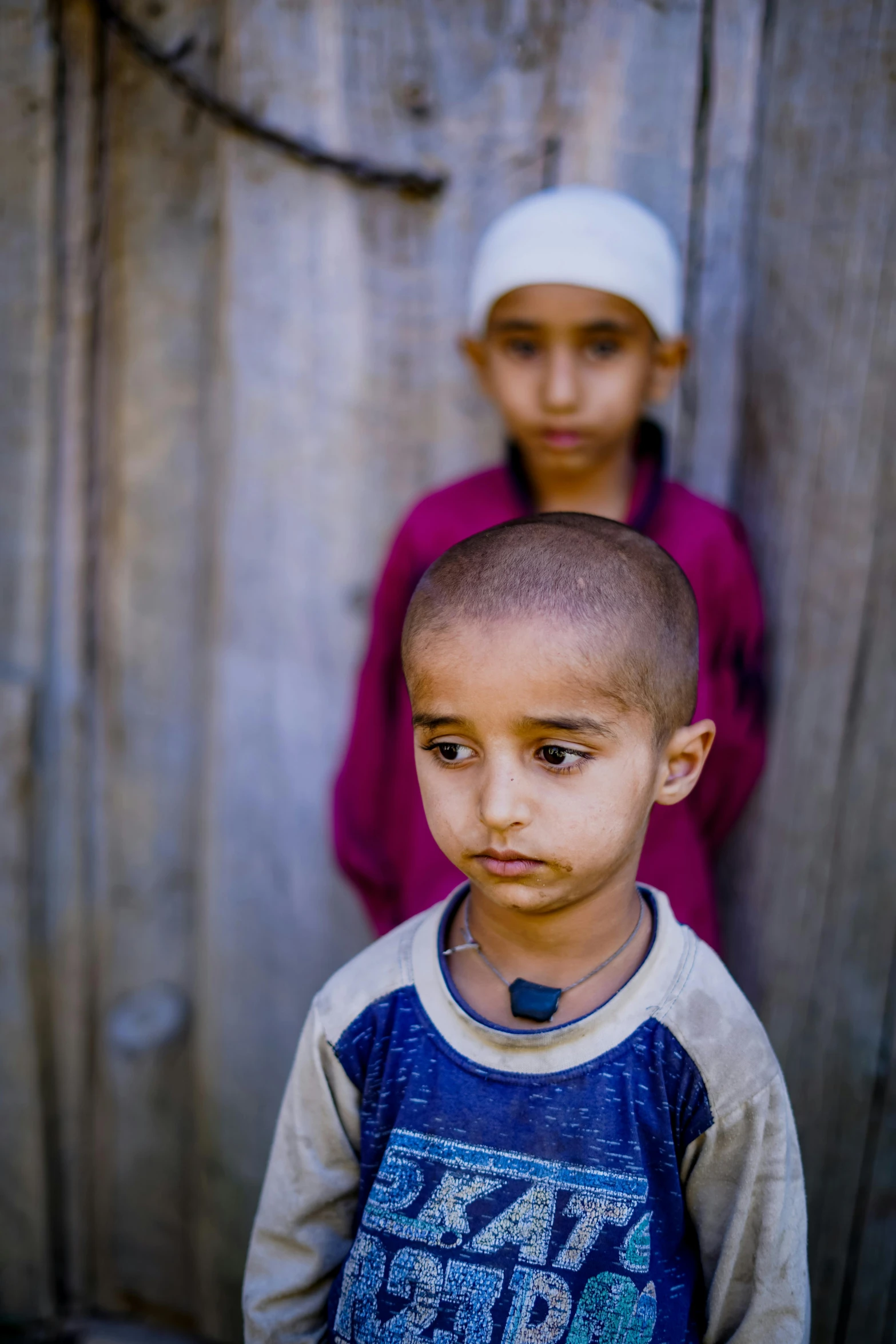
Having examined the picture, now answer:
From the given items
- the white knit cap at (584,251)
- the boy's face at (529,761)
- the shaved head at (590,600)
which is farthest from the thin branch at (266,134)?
the boy's face at (529,761)

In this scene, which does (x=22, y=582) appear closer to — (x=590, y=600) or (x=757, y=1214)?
(x=590, y=600)

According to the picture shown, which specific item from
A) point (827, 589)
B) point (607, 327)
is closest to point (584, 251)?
point (607, 327)

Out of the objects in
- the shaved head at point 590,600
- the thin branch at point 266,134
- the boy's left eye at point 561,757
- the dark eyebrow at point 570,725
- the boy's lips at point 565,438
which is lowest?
the boy's left eye at point 561,757

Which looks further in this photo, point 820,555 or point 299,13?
point 299,13

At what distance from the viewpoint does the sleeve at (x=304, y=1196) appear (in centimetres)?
115

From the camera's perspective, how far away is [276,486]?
5.85 feet

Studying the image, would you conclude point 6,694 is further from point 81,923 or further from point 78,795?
point 81,923

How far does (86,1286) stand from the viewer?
80.4 inches

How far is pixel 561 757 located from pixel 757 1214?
471mm

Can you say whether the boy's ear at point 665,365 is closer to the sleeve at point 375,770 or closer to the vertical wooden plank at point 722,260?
the vertical wooden plank at point 722,260

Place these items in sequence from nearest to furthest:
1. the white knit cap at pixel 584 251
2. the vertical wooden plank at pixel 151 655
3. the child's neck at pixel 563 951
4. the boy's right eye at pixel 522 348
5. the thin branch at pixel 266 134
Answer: the child's neck at pixel 563 951 < the white knit cap at pixel 584 251 < the boy's right eye at pixel 522 348 < the thin branch at pixel 266 134 < the vertical wooden plank at pixel 151 655

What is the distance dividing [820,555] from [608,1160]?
883mm

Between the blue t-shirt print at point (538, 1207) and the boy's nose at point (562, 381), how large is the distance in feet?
2.66

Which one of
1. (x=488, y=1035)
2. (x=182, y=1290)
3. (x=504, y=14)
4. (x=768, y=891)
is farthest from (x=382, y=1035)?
(x=504, y=14)
